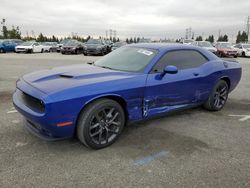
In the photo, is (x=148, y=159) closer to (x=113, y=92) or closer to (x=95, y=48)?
(x=113, y=92)

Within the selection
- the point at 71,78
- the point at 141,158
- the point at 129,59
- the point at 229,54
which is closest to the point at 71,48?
the point at 229,54

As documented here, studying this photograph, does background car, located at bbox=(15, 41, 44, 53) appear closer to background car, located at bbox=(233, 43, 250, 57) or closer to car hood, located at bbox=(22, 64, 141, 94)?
background car, located at bbox=(233, 43, 250, 57)

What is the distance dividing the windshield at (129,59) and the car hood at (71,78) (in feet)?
0.83

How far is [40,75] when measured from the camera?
377 cm

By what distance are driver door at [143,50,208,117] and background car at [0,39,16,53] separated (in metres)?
26.6

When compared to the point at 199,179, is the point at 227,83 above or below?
above

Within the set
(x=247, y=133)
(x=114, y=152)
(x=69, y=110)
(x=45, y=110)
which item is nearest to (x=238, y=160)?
(x=247, y=133)

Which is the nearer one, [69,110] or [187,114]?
[69,110]

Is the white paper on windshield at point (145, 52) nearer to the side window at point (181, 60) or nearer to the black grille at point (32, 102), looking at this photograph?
the side window at point (181, 60)

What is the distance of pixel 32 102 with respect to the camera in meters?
3.25

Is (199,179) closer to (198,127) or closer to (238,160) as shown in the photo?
(238,160)

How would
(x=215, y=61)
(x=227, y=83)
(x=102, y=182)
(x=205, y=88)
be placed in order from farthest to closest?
1. (x=227, y=83)
2. (x=215, y=61)
3. (x=205, y=88)
4. (x=102, y=182)

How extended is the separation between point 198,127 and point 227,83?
174 cm

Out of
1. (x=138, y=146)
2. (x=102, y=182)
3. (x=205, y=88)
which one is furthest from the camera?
(x=205, y=88)
